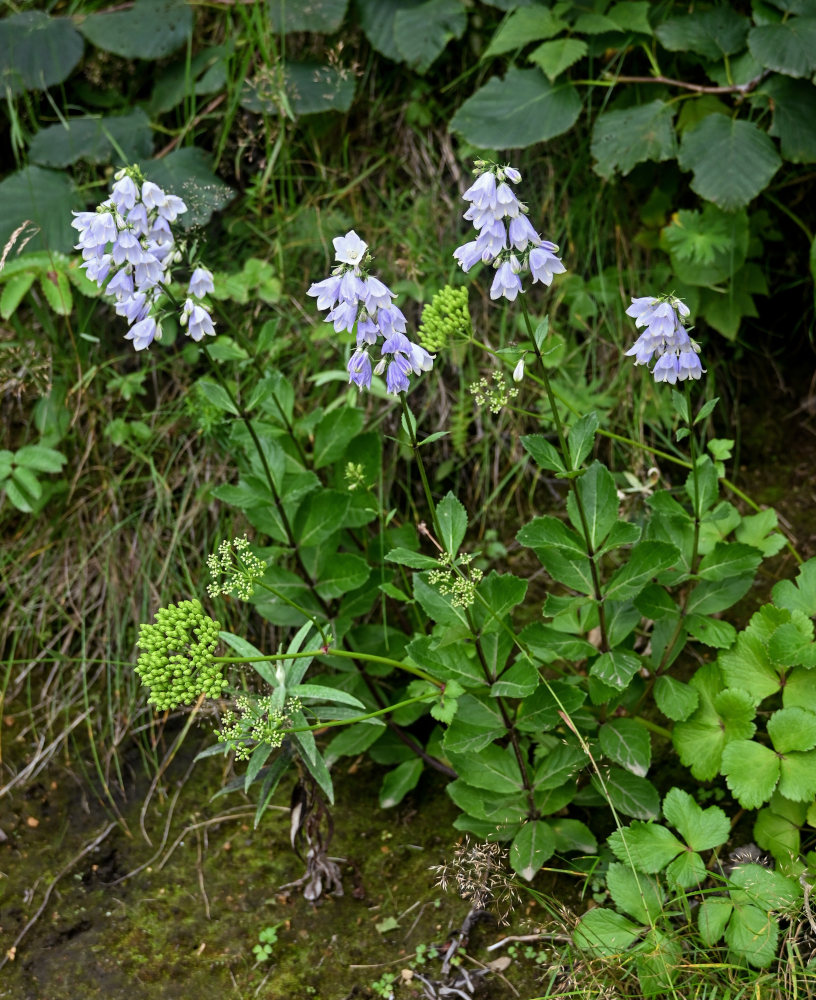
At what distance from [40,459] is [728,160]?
87.8 inches

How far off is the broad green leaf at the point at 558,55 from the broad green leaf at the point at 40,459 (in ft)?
6.25

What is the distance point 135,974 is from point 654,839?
1.28 metres

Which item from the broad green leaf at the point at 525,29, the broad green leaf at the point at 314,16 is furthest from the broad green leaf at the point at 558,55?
the broad green leaf at the point at 314,16

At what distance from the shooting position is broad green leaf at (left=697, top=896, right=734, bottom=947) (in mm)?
1863

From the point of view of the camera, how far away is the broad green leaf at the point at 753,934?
1.82 m

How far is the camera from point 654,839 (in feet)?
6.63

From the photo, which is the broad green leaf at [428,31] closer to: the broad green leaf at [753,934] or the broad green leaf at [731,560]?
the broad green leaf at [731,560]

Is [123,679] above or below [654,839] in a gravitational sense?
below

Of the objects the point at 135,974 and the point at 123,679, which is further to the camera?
the point at 123,679

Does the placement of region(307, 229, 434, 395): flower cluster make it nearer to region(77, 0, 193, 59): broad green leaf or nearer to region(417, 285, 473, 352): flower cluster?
region(417, 285, 473, 352): flower cluster

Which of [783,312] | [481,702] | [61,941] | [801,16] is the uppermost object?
[801,16]

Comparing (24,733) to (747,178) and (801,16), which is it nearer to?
(747,178)

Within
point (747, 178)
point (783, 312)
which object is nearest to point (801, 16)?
point (747, 178)

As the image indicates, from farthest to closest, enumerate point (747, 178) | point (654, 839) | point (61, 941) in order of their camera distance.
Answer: point (747, 178), point (61, 941), point (654, 839)
